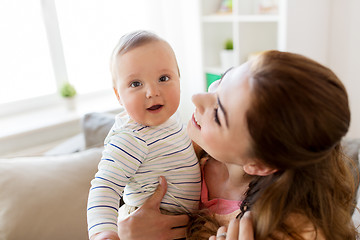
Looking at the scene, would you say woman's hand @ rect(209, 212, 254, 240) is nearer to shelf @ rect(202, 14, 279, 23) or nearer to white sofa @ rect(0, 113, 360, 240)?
white sofa @ rect(0, 113, 360, 240)

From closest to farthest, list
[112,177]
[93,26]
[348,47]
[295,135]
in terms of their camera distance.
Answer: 1. [295,135]
2. [112,177]
3. [348,47]
4. [93,26]

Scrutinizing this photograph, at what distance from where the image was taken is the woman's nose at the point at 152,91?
0.95 m

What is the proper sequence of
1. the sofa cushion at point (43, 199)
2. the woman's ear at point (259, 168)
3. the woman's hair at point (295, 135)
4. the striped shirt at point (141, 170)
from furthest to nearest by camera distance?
the sofa cushion at point (43, 199)
the striped shirt at point (141, 170)
the woman's ear at point (259, 168)
the woman's hair at point (295, 135)

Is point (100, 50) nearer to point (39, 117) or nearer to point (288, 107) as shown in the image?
point (39, 117)

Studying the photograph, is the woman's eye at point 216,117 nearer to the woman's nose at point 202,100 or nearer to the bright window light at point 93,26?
the woman's nose at point 202,100

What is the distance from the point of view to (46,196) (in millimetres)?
1433

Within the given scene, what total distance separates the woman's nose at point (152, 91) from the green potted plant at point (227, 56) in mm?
1624

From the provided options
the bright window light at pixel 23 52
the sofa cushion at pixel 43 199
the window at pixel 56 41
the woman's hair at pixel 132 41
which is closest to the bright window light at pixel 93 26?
the window at pixel 56 41

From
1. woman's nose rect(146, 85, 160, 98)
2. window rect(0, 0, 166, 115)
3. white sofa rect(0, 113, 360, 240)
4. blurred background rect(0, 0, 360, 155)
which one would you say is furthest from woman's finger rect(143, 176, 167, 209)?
window rect(0, 0, 166, 115)

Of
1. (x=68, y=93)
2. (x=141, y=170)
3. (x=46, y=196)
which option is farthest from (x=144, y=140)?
(x=68, y=93)

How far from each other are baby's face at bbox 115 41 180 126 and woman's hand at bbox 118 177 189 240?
0.62 ft

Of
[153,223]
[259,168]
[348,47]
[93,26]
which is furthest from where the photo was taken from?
[93,26]

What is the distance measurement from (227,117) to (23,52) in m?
2.14

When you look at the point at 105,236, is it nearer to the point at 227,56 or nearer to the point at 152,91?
the point at 152,91
